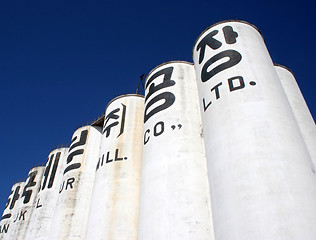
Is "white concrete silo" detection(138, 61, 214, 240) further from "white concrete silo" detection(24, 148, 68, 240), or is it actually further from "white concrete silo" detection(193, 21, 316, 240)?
"white concrete silo" detection(24, 148, 68, 240)

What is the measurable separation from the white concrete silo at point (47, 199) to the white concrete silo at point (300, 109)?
2229 centimetres

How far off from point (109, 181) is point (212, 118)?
8.44m

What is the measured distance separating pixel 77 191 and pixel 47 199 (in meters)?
5.95

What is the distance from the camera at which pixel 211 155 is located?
39.7 feet

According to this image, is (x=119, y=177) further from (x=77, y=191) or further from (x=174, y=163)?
(x=77, y=191)

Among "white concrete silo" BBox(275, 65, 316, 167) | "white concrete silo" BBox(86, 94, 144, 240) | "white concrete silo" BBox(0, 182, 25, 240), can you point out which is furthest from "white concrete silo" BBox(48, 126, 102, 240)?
"white concrete silo" BBox(275, 65, 316, 167)

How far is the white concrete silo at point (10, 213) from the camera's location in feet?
103

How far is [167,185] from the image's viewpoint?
13039 mm

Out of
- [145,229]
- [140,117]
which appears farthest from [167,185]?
[140,117]

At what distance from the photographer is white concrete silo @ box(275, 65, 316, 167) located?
14.1 meters

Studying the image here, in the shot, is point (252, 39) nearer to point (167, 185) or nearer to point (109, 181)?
point (167, 185)

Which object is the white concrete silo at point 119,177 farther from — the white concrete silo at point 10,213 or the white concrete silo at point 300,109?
the white concrete silo at point 10,213

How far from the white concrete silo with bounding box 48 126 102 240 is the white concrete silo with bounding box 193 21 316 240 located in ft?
44.9

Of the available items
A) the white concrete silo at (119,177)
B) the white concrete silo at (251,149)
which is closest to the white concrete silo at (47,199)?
the white concrete silo at (119,177)
